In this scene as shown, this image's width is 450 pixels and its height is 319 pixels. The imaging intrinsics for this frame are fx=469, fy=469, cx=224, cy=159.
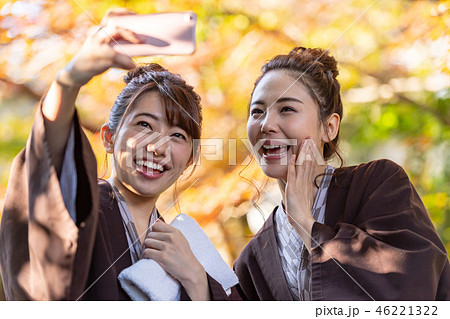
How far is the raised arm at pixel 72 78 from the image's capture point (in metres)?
0.62

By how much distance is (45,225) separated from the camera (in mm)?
646

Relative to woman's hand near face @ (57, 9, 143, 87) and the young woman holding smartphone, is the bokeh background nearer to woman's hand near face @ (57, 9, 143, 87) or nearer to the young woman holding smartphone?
the young woman holding smartphone

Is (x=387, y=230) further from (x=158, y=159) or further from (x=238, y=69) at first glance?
(x=238, y=69)

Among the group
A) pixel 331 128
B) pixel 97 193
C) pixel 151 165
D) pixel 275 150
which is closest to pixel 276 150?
pixel 275 150

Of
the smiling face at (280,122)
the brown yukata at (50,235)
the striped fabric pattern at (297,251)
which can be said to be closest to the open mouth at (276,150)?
the smiling face at (280,122)

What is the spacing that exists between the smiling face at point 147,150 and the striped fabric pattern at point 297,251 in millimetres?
248

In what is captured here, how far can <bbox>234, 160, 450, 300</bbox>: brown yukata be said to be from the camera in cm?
74

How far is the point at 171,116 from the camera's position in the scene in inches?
32.9

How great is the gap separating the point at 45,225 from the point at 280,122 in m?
0.46

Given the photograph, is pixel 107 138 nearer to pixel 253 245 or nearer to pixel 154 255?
pixel 154 255

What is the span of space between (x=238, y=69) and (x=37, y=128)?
62 cm

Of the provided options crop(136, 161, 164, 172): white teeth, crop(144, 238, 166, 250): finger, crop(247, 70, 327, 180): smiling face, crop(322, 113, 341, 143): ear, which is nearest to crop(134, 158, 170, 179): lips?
crop(136, 161, 164, 172): white teeth

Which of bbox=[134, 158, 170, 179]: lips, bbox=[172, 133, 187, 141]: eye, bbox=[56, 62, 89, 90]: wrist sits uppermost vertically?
bbox=[56, 62, 89, 90]: wrist

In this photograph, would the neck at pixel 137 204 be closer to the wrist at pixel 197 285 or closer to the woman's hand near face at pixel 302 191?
the wrist at pixel 197 285
